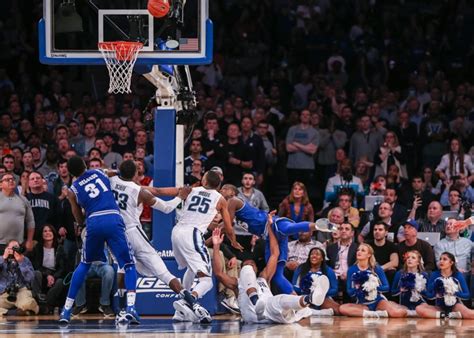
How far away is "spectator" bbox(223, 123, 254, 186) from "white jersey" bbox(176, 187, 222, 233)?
482 cm

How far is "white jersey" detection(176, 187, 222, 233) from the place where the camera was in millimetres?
16078

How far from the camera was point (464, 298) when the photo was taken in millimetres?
17250

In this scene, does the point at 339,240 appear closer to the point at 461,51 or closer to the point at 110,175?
the point at 110,175

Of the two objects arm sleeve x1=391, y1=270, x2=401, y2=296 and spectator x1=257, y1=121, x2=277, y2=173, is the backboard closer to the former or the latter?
arm sleeve x1=391, y1=270, x2=401, y2=296

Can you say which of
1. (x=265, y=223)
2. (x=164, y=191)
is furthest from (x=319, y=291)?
(x=164, y=191)

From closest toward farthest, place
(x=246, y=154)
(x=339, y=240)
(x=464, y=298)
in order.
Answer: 1. (x=464, y=298)
2. (x=339, y=240)
3. (x=246, y=154)

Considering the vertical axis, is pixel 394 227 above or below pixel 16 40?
below

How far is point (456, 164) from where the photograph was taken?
21.0 metres

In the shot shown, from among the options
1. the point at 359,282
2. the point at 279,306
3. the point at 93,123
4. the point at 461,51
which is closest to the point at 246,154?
the point at 93,123

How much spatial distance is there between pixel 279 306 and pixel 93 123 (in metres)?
7.27

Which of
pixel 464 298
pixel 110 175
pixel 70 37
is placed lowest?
pixel 464 298

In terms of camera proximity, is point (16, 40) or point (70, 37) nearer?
point (70, 37)

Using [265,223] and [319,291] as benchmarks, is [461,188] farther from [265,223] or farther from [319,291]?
[319,291]

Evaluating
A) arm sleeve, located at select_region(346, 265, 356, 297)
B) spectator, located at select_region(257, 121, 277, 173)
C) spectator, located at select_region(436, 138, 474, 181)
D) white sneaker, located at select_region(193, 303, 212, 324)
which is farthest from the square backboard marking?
spectator, located at select_region(436, 138, 474, 181)
